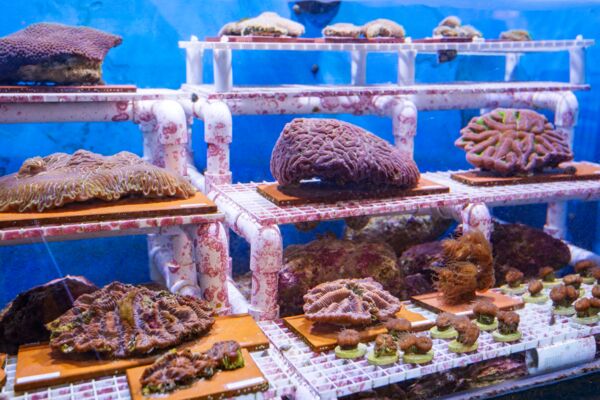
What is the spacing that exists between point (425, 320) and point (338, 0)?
2.38 metres

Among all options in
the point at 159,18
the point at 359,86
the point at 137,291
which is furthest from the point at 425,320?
the point at 159,18

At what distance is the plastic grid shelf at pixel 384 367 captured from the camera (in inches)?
83.0

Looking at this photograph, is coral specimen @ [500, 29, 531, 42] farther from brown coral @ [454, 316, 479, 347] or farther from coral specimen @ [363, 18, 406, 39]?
brown coral @ [454, 316, 479, 347]

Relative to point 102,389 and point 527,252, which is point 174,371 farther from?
point 527,252

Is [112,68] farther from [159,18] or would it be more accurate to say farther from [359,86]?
[359,86]

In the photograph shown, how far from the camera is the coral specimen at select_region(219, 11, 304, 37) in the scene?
3.30 meters

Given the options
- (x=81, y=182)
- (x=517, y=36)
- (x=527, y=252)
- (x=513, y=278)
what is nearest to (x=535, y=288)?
(x=513, y=278)

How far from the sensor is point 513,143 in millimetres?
3318

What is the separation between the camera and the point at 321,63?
14.0 feet

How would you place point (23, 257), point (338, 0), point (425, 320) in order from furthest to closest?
point (338, 0)
point (23, 257)
point (425, 320)

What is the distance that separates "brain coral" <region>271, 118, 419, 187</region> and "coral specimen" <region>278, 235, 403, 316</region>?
1.15 ft

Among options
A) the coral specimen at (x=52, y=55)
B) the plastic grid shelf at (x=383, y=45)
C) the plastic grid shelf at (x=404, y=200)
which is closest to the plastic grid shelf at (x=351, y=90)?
the plastic grid shelf at (x=383, y=45)

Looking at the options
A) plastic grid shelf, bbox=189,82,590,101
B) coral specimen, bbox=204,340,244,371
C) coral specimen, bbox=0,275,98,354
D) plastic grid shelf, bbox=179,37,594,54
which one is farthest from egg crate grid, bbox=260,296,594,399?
plastic grid shelf, bbox=179,37,594,54

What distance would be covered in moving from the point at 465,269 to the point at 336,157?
28.7 inches
